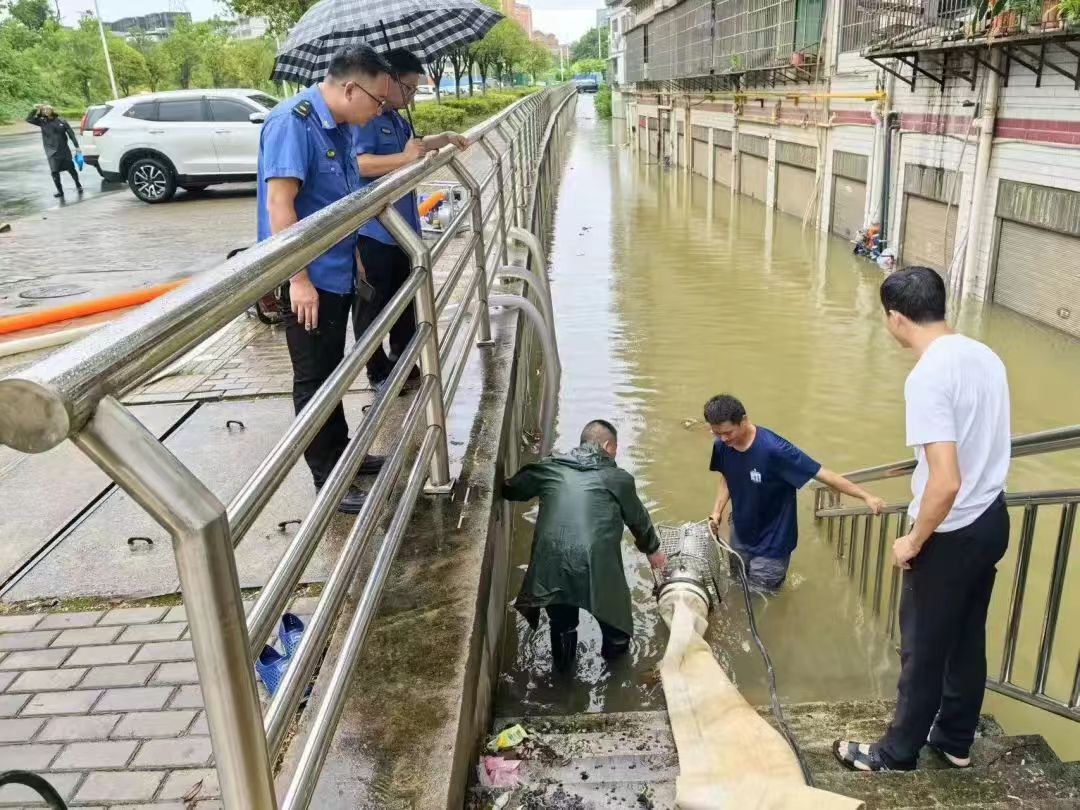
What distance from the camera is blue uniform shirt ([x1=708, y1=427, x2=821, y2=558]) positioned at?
428 cm

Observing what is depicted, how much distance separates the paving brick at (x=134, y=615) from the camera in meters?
2.61

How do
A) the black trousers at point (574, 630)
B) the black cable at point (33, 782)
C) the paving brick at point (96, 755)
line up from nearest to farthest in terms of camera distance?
the black cable at point (33, 782)
the paving brick at point (96, 755)
the black trousers at point (574, 630)

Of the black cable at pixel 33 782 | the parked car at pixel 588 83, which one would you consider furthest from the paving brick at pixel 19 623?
the parked car at pixel 588 83

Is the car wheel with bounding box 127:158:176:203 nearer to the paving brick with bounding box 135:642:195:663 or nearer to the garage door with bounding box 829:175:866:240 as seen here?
the garage door with bounding box 829:175:866:240

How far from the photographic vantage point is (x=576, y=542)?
3.46m

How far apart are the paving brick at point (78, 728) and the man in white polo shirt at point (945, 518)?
2264 millimetres

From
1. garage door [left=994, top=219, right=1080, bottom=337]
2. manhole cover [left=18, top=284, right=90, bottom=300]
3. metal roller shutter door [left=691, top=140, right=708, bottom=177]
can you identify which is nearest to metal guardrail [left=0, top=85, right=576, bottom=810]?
manhole cover [left=18, top=284, right=90, bottom=300]

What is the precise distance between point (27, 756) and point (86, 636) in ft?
1.61

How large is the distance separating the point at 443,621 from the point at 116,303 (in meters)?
5.14

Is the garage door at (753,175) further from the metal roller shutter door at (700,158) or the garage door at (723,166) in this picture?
the metal roller shutter door at (700,158)

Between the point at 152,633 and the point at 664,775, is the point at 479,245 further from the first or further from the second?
the point at 664,775

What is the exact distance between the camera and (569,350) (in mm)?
9664

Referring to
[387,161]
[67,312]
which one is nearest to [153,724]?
[387,161]

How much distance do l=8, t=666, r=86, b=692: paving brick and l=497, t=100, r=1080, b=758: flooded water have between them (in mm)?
1581
